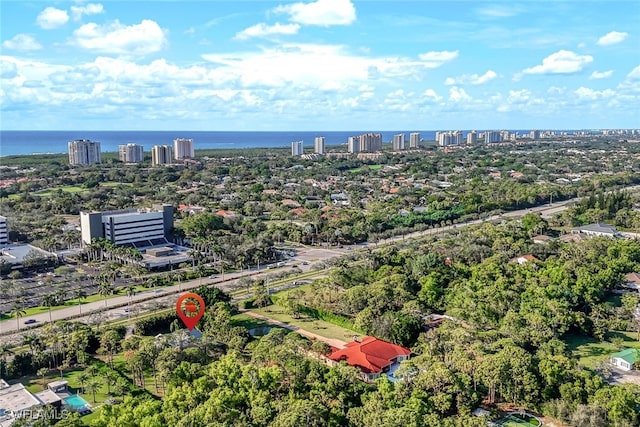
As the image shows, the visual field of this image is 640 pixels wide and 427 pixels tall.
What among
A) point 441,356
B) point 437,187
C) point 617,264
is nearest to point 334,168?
point 437,187

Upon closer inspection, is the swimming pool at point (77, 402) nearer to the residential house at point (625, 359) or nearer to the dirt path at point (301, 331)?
the dirt path at point (301, 331)

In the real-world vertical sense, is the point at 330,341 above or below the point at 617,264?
below

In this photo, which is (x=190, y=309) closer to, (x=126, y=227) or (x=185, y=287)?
(x=185, y=287)

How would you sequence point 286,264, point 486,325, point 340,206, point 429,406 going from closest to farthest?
1. point 429,406
2. point 486,325
3. point 286,264
4. point 340,206

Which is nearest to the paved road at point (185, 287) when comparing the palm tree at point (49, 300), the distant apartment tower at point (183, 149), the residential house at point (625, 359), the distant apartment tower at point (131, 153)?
Result: the palm tree at point (49, 300)

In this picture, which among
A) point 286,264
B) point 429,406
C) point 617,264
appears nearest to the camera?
point 429,406

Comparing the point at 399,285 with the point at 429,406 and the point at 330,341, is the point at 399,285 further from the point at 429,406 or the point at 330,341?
the point at 429,406

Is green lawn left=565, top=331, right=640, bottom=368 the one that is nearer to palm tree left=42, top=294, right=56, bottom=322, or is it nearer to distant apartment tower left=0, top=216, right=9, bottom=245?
palm tree left=42, top=294, right=56, bottom=322
